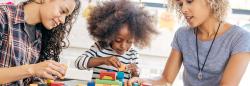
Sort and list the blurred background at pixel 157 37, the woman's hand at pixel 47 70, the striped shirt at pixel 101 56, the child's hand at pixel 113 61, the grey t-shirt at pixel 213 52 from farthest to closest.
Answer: the blurred background at pixel 157 37
the striped shirt at pixel 101 56
the child's hand at pixel 113 61
the grey t-shirt at pixel 213 52
the woman's hand at pixel 47 70

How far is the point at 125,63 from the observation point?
53.6 inches

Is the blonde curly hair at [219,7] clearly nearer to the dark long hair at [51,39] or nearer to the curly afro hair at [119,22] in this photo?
the curly afro hair at [119,22]

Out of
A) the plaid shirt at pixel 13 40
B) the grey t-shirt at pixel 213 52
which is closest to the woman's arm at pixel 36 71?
the plaid shirt at pixel 13 40

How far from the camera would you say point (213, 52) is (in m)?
1.13

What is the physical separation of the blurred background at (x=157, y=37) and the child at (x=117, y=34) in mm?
447

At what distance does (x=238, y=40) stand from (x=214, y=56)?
0.09 metres

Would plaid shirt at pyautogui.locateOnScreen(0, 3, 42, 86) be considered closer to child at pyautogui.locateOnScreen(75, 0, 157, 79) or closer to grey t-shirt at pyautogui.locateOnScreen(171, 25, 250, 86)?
child at pyautogui.locateOnScreen(75, 0, 157, 79)

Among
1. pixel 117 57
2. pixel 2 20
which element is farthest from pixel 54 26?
pixel 117 57

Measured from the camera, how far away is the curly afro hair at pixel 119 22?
4.33 feet

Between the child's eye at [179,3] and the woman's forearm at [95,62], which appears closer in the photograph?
the child's eye at [179,3]

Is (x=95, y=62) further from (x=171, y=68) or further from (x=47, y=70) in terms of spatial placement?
(x=47, y=70)

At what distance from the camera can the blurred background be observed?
6.01 ft

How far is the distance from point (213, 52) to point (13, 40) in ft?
2.06

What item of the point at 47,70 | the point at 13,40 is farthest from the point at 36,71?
the point at 13,40
